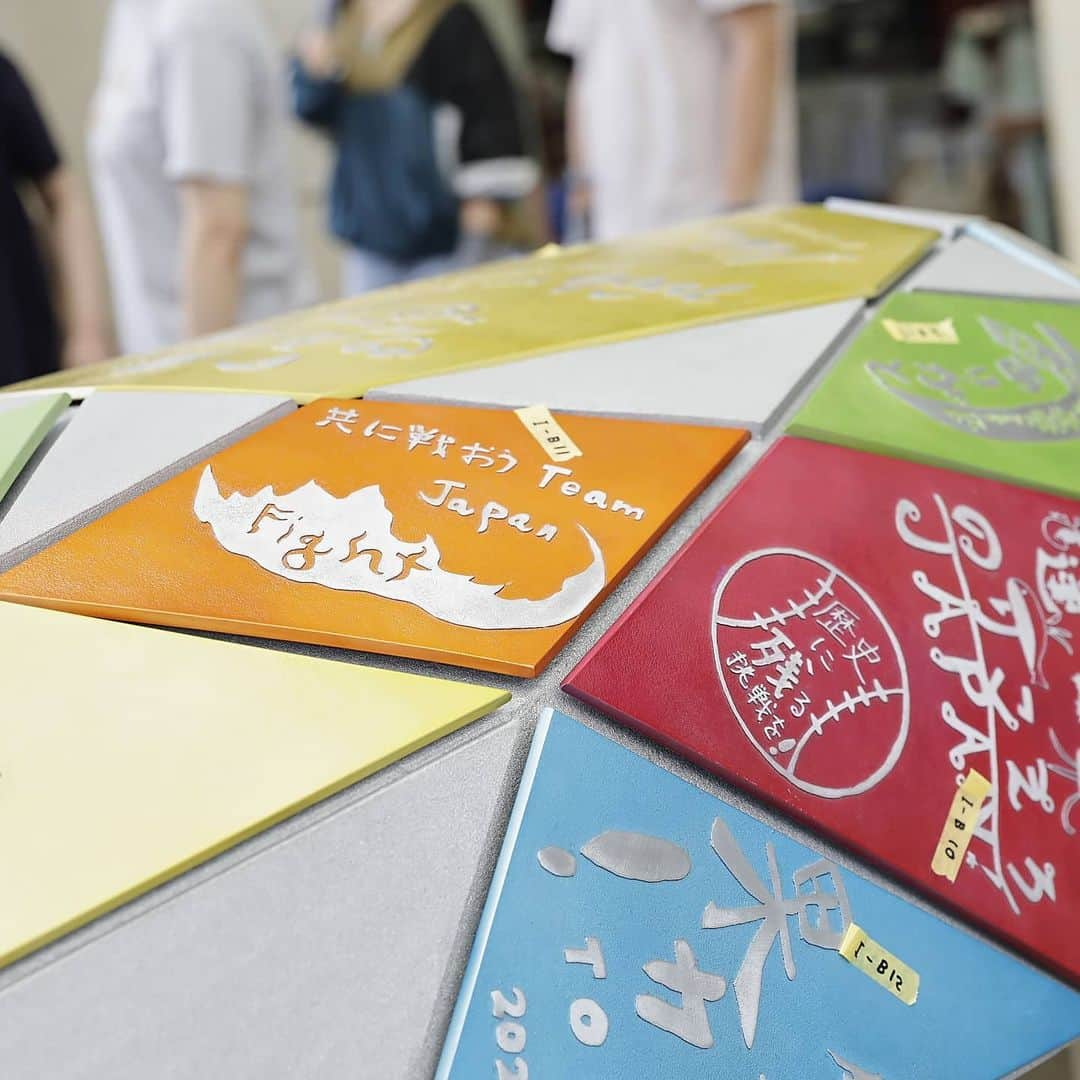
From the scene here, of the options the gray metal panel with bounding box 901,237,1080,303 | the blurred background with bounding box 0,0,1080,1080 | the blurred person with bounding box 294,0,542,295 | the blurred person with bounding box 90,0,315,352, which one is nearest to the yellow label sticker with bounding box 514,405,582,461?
the gray metal panel with bounding box 901,237,1080,303

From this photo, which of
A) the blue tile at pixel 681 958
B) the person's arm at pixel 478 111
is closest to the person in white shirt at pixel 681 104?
the person's arm at pixel 478 111

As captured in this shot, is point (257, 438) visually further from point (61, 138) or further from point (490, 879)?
point (61, 138)

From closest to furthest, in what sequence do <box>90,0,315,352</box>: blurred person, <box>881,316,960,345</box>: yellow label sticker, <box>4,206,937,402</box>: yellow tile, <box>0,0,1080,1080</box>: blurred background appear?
<box>4,206,937,402</box>: yellow tile < <box>881,316,960,345</box>: yellow label sticker < <box>90,0,315,352</box>: blurred person < <box>0,0,1080,1080</box>: blurred background

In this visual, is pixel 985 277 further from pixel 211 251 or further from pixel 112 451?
pixel 211 251

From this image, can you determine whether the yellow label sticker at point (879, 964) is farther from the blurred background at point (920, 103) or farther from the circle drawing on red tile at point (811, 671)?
the blurred background at point (920, 103)

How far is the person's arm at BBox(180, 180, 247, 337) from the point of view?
1.62 m

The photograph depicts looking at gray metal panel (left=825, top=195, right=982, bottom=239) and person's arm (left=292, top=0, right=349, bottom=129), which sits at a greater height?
person's arm (left=292, top=0, right=349, bottom=129)

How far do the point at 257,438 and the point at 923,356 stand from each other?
494 millimetres

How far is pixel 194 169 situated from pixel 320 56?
292 millimetres

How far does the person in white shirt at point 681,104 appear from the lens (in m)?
1.67

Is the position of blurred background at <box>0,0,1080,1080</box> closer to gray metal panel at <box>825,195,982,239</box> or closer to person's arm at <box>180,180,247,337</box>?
person's arm at <box>180,180,247,337</box>

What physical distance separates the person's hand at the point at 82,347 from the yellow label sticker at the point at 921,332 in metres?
1.22

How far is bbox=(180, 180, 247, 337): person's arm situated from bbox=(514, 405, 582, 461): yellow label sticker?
3.52ft

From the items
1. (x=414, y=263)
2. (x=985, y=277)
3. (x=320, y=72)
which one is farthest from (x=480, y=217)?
(x=985, y=277)
